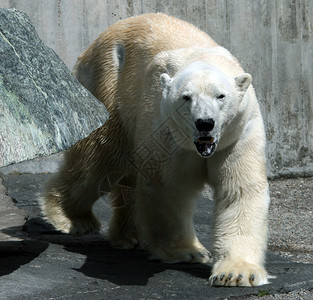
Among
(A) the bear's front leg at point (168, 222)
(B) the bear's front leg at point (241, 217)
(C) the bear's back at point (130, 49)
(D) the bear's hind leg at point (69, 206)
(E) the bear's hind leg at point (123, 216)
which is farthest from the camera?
(D) the bear's hind leg at point (69, 206)

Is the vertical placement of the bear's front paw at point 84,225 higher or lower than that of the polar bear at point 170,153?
Answer: lower

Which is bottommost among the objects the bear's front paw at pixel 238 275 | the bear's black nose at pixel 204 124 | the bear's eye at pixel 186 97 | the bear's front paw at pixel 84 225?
the bear's front paw at pixel 84 225

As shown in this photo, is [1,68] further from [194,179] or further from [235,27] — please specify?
[235,27]

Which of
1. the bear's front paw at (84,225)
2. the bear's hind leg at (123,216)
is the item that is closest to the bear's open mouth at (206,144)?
the bear's hind leg at (123,216)

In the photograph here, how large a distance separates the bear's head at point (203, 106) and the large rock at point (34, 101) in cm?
38

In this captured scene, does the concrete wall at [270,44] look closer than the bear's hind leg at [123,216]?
No

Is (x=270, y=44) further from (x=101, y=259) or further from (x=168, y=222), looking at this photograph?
(x=101, y=259)

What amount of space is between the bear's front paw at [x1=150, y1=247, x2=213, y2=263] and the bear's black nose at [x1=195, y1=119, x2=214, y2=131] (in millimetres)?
848

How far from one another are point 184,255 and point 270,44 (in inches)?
139

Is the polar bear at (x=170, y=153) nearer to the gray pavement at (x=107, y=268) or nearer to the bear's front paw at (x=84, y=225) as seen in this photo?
the bear's front paw at (x=84, y=225)

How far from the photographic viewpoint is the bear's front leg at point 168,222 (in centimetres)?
365

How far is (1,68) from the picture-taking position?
3154 millimetres

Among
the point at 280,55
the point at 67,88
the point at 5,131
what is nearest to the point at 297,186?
the point at 280,55

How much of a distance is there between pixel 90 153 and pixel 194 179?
93 centimetres
